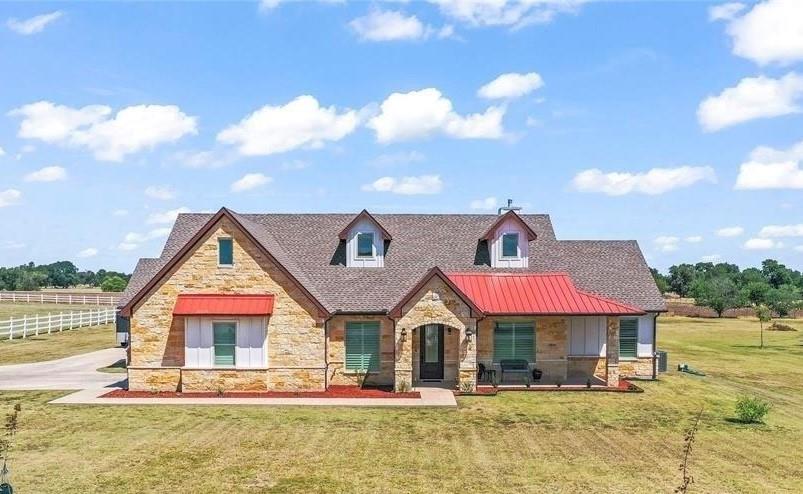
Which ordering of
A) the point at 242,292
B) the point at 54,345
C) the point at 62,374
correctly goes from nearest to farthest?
the point at 242,292 < the point at 62,374 < the point at 54,345

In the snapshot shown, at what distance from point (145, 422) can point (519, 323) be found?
14.9m

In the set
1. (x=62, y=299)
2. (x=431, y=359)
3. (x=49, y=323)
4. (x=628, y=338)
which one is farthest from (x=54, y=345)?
(x=62, y=299)

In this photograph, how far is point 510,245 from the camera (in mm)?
29828

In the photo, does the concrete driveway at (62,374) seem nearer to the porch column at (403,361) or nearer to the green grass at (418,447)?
the green grass at (418,447)

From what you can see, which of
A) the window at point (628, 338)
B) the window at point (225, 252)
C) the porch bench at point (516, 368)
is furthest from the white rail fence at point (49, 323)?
the window at point (628, 338)

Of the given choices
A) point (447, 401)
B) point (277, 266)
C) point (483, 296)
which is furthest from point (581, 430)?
point (277, 266)

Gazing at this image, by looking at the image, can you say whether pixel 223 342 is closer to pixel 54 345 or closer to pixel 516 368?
pixel 516 368

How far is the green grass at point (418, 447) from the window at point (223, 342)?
10.1 ft

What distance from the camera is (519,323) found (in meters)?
26.6

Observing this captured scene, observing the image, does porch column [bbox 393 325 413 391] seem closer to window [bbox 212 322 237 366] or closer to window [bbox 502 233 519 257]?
window [bbox 212 322 237 366]

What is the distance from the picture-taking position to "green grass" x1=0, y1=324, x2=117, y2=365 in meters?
34.8

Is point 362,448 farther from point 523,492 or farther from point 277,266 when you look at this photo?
point 277,266

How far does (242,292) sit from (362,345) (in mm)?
5305

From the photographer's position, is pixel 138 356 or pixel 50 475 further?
pixel 138 356
